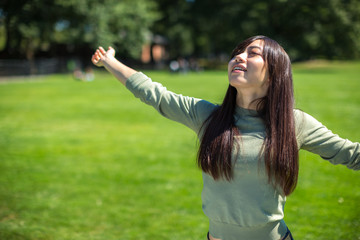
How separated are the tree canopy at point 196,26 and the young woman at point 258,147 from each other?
30.2 metres

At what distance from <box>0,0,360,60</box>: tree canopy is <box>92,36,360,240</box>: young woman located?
30.2 meters

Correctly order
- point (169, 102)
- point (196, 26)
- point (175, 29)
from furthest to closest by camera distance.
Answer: point (196, 26), point (175, 29), point (169, 102)

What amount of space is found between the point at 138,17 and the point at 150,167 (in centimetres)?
3479

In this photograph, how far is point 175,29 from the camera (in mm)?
51688

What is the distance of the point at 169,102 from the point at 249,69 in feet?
1.67

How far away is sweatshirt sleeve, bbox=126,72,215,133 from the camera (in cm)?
209

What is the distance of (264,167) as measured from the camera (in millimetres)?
1899

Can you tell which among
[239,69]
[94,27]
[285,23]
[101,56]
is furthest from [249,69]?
[285,23]

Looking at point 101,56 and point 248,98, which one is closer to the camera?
point 248,98

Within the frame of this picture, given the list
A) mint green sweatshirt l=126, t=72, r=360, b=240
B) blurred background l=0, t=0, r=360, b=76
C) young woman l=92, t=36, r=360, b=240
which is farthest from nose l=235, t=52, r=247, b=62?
blurred background l=0, t=0, r=360, b=76

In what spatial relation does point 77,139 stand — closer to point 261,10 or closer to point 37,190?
point 37,190

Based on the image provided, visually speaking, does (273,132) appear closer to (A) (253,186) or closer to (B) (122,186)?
(A) (253,186)

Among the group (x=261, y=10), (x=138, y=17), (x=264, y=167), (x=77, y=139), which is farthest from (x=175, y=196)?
(x=261, y=10)

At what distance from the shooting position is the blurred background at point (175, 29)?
34.6 m
